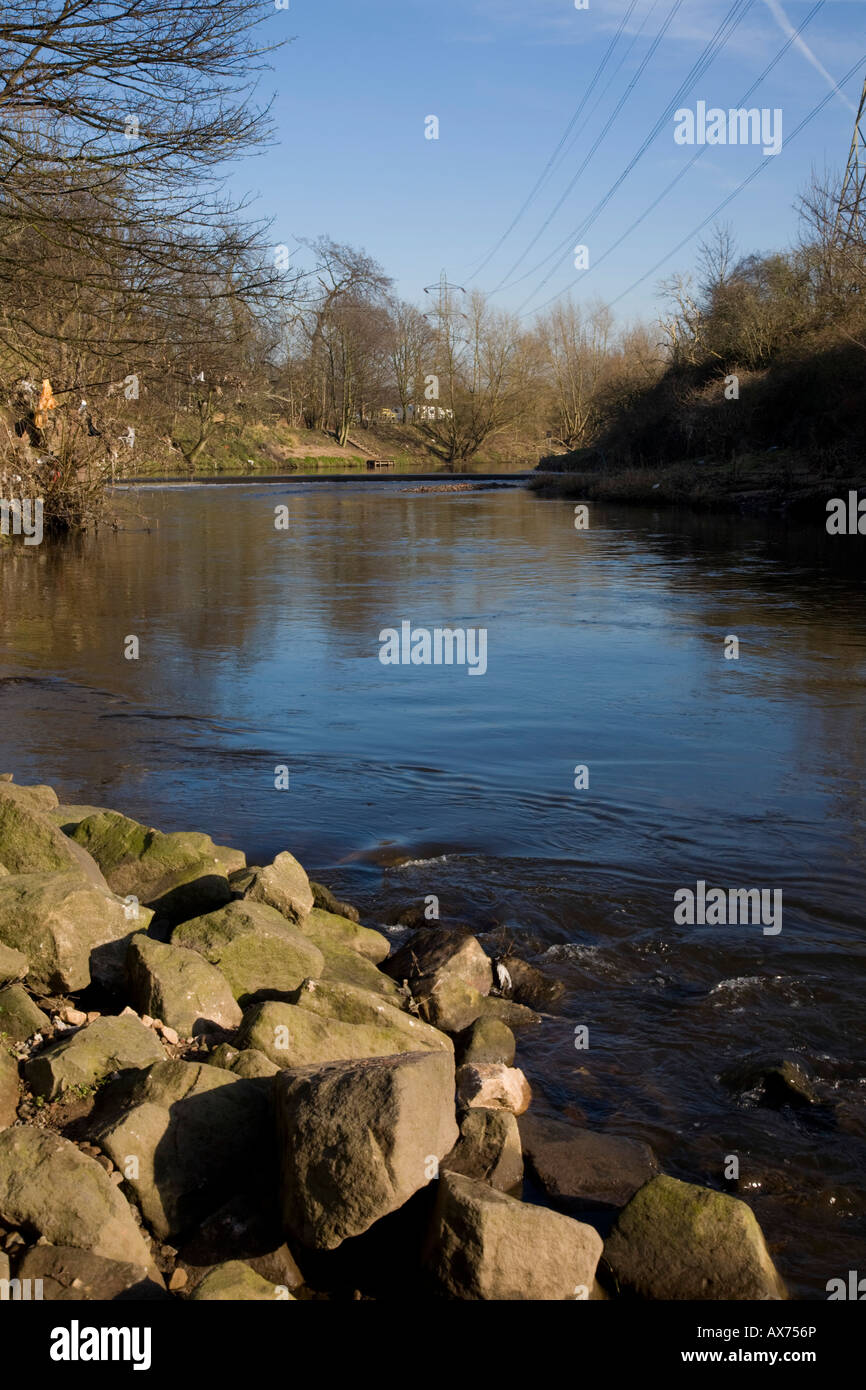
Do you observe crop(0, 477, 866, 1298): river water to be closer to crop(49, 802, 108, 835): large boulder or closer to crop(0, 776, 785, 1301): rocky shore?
crop(0, 776, 785, 1301): rocky shore

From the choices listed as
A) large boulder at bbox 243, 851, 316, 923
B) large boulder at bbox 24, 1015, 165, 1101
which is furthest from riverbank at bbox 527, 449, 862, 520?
large boulder at bbox 24, 1015, 165, 1101

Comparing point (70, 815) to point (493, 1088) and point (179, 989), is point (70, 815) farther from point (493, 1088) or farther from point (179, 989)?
point (493, 1088)

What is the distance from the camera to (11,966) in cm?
472

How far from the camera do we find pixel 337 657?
46.2ft

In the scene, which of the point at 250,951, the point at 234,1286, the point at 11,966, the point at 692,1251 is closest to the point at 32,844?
the point at 11,966

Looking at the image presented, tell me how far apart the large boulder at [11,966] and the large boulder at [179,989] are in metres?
0.43

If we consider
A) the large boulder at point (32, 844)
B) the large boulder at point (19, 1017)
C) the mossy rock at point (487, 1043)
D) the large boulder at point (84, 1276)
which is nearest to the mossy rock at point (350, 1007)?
the mossy rock at point (487, 1043)

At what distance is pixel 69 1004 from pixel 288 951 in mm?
1008

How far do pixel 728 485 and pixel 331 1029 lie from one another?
3625 centimetres

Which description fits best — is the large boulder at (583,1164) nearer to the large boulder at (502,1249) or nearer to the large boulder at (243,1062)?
the large boulder at (502,1249)
